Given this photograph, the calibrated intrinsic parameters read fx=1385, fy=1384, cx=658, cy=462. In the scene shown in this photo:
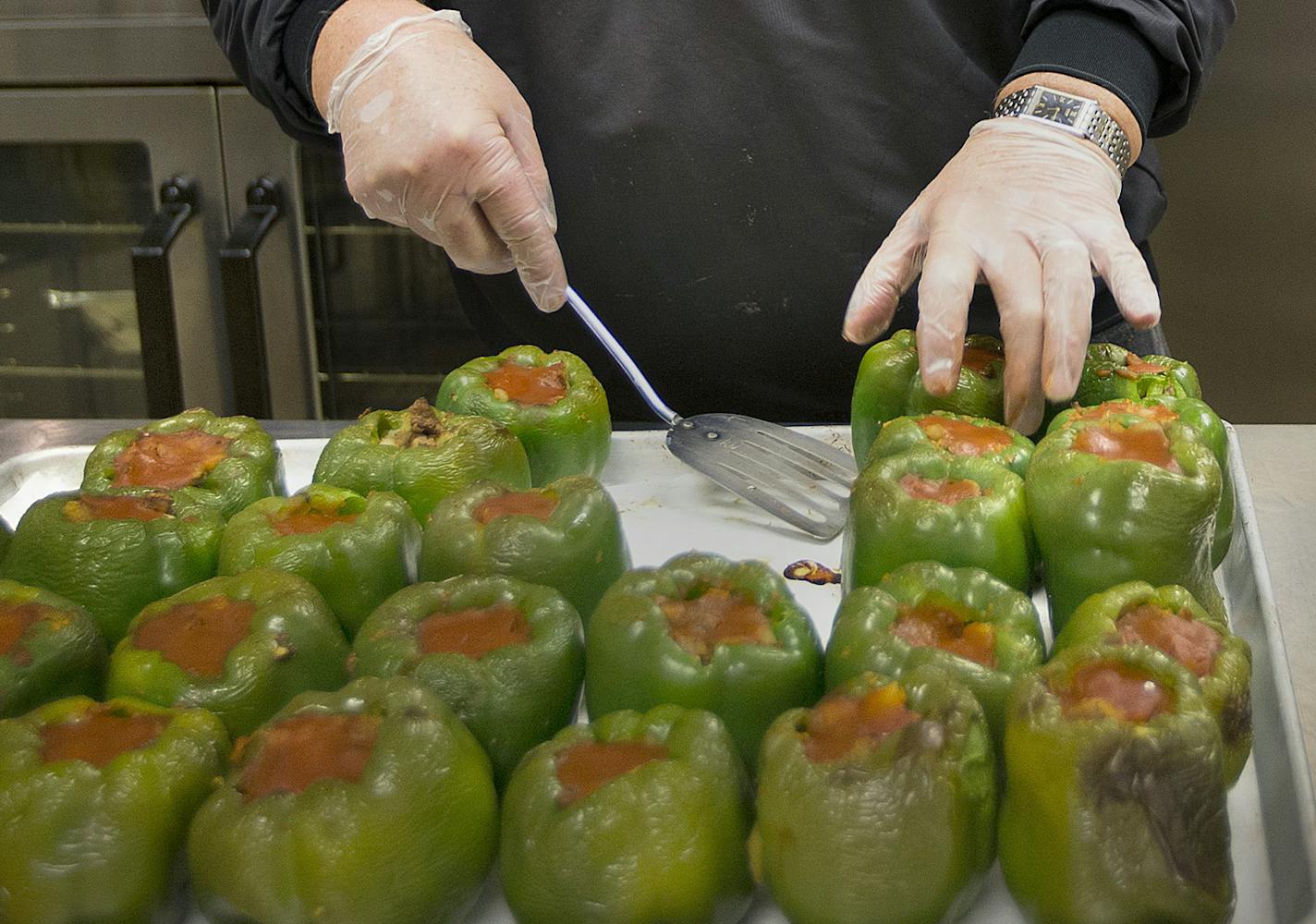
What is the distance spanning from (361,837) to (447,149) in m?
0.74

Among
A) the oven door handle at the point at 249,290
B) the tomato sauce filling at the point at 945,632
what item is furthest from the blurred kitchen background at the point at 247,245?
the tomato sauce filling at the point at 945,632

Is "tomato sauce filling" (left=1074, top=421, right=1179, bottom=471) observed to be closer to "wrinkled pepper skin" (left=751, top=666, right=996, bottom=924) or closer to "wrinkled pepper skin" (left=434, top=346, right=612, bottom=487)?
"wrinkled pepper skin" (left=751, top=666, right=996, bottom=924)

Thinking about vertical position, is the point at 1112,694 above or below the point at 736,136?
below

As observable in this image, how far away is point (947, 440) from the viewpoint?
3.74 ft

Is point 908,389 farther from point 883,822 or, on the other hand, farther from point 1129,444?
point 883,822

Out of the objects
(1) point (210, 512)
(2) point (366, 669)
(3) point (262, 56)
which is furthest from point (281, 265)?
(2) point (366, 669)

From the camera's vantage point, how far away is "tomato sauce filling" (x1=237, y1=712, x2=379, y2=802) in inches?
29.9

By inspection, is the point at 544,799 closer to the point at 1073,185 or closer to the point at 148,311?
the point at 1073,185

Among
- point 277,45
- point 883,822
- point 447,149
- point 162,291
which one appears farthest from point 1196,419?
point 162,291

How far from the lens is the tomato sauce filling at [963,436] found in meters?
1.13

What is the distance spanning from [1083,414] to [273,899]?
0.71 metres

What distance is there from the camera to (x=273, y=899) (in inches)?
28.8

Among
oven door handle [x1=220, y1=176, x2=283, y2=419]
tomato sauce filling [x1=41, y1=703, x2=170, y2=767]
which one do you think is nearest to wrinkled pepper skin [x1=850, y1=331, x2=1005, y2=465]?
tomato sauce filling [x1=41, y1=703, x2=170, y2=767]

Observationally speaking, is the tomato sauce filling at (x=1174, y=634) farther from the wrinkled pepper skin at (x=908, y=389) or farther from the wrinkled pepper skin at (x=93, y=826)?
the wrinkled pepper skin at (x=93, y=826)
